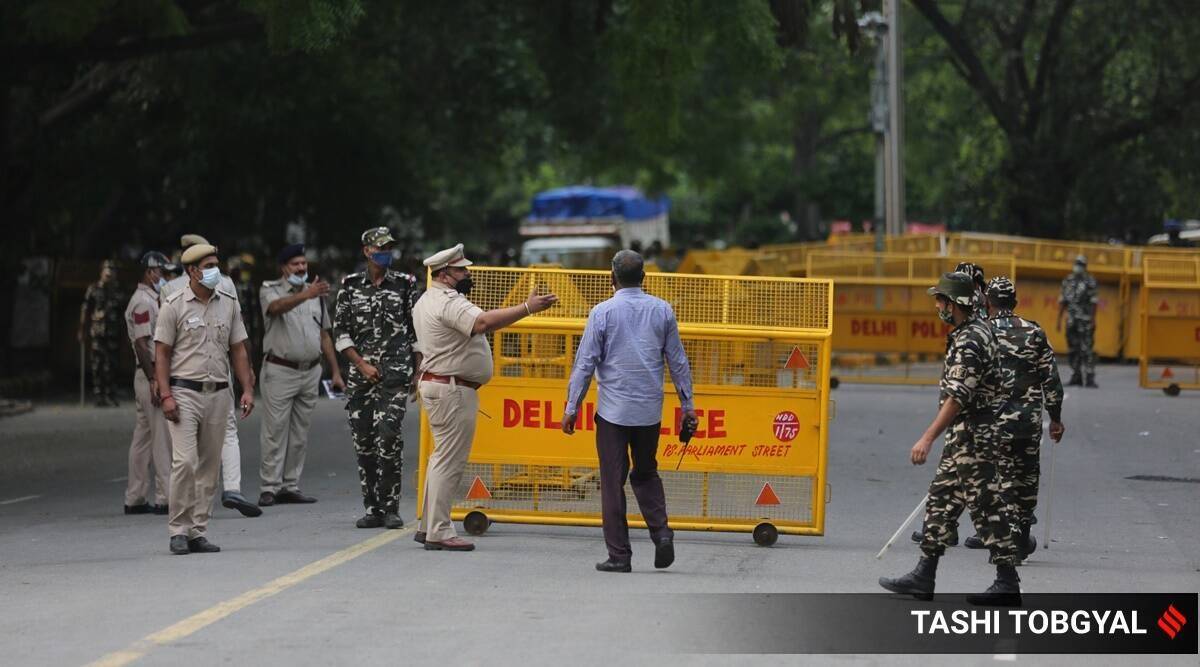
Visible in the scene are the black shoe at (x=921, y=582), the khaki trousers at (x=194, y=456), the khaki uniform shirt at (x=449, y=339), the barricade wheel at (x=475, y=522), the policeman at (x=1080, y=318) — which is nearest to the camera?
the black shoe at (x=921, y=582)

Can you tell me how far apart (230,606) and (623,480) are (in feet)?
7.59

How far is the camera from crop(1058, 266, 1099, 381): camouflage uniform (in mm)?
25734

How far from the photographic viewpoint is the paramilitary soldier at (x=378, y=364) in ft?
39.5

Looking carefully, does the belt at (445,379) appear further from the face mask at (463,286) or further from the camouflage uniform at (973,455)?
the camouflage uniform at (973,455)

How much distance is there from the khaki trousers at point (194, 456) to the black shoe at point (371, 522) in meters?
1.31

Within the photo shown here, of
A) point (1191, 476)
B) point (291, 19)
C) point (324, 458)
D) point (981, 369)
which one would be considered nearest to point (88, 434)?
point (324, 458)

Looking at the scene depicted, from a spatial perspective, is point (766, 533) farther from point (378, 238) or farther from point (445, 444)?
point (378, 238)

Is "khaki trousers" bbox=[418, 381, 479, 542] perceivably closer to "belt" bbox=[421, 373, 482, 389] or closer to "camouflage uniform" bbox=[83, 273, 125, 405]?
"belt" bbox=[421, 373, 482, 389]

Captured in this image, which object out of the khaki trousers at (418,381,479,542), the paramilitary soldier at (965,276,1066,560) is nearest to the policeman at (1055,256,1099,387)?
the paramilitary soldier at (965,276,1066,560)

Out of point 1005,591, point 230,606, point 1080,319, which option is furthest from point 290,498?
point 1080,319

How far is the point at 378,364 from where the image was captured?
1216 cm

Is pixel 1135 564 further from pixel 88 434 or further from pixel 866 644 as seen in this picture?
pixel 88 434

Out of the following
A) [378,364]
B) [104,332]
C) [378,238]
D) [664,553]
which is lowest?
[664,553]

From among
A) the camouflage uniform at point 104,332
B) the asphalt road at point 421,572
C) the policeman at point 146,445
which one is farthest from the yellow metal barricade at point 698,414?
the camouflage uniform at point 104,332
